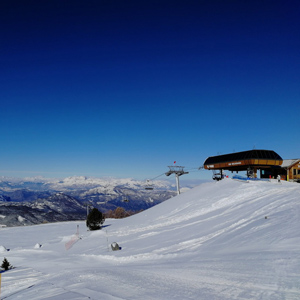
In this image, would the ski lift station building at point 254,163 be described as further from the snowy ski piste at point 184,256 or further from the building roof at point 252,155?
the snowy ski piste at point 184,256

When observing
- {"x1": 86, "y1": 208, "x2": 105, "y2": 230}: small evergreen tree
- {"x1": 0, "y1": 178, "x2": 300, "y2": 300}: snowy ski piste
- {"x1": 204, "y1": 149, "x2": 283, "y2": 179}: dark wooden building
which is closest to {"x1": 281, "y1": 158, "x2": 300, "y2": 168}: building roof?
{"x1": 204, "y1": 149, "x2": 283, "y2": 179}: dark wooden building

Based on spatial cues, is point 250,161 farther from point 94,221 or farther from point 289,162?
point 94,221

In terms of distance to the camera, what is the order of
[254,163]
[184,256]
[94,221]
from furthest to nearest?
[254,163] → [94,221] → [184,256]

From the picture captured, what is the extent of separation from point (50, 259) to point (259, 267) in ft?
43.2

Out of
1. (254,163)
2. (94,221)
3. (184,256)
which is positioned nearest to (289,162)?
(254,163)

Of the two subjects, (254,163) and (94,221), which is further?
(254,163)

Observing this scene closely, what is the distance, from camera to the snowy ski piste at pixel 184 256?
8820 millimetres

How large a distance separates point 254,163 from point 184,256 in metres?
27.9

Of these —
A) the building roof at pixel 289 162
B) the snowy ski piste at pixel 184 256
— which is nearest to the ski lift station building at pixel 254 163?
the building roof at pixel 289 162

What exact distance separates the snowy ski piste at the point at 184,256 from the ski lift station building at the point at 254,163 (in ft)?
35.2

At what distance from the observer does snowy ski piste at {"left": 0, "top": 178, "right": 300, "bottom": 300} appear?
8.82 meters

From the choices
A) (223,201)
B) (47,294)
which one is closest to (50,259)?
(47,294)

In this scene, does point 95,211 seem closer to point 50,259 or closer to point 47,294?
point 50,259

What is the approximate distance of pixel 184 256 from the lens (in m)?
14.4
